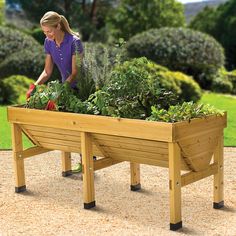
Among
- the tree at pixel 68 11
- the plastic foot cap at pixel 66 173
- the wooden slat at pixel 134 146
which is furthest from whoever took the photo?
the tree at pixel 68 11

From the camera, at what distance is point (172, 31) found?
1859 centimetres

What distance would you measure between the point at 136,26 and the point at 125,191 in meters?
24.7

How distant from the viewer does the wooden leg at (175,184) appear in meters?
5.12

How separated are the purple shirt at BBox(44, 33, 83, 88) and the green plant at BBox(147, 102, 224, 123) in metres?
1.48

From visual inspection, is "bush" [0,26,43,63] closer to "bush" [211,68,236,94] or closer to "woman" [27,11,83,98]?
"bush" [211,68,236,94]

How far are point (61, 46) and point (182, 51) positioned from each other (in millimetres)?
Result: 11684

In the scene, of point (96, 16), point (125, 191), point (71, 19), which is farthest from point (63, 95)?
point (96, 16)

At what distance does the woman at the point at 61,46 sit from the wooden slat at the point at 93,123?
315mm

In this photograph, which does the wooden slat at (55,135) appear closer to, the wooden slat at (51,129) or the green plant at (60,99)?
the wooden slat at (51,129)

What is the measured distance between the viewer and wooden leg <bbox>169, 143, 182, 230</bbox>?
16.8ft

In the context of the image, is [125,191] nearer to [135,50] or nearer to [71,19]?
[135,50]

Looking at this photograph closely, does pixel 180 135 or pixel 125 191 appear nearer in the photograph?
pixel 180 135

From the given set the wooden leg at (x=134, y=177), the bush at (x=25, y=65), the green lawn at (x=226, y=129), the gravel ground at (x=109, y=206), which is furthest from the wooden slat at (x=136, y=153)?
the bush at (x=25, y=65)

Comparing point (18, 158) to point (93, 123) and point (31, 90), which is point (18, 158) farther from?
point (93, 123)
